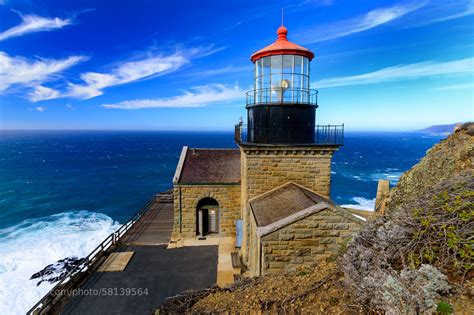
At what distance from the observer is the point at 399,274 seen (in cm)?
359

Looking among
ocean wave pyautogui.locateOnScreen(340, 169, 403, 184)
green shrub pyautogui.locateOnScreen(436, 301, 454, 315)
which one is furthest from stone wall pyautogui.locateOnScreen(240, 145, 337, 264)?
ocean wave pyautogui.locateOnScreen(340, 169, 403, 184)

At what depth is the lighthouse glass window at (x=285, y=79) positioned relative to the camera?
431 inches

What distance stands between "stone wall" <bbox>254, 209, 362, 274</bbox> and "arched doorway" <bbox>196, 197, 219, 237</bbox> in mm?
8370

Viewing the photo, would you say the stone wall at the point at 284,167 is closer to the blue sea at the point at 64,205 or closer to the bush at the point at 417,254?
the bush at the point at 417,254

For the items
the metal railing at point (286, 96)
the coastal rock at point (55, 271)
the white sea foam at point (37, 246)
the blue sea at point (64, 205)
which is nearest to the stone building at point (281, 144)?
the metal railing at point (286, 96)

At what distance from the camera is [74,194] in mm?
37875

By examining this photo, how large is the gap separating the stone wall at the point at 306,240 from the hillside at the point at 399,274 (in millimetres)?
1486

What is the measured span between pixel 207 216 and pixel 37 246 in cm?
1413

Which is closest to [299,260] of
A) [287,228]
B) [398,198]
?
[287,228]

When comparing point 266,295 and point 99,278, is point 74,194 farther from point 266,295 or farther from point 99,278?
point 266,295

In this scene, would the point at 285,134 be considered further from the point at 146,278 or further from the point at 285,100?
the point at 146,278

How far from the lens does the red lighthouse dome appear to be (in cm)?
1059

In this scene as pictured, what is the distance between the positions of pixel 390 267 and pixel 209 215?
12.6m

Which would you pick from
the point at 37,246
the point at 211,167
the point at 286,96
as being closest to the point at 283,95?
the point at 286,96
